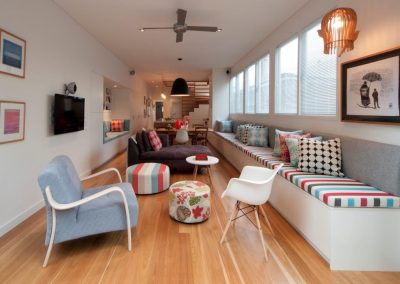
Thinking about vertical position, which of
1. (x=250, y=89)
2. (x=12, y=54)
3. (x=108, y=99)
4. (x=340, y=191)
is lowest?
(x=340, y=191)

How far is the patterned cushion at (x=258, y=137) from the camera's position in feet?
16.4

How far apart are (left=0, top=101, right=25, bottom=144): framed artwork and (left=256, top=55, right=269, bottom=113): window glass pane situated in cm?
435

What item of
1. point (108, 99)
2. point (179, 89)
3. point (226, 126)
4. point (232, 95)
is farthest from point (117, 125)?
point (232, 95)

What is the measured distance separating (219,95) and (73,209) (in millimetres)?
7208

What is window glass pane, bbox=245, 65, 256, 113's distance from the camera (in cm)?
646

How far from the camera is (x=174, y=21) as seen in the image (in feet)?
14.1

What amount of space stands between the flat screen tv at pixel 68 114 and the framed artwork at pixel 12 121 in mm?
659

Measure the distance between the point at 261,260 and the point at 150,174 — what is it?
2.22 metres

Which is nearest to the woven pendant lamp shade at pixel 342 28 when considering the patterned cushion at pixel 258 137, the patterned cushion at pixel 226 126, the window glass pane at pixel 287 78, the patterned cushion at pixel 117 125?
the window glass pane at pixel 287 78

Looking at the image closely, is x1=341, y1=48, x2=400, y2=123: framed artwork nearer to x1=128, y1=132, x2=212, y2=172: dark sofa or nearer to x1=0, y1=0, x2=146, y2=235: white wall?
x1=128, y1=132, x2=212, y2=172: dark sofa

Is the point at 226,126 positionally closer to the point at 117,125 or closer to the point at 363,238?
the point at 117,125

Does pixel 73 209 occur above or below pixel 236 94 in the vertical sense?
below

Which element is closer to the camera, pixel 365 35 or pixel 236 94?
pixel 365 35

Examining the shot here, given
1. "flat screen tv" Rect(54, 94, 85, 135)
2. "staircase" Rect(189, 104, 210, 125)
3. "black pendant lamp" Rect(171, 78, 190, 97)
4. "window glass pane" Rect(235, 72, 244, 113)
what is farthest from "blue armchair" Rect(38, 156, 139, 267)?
"staircase" Rect(189, 104, 210, 125)
